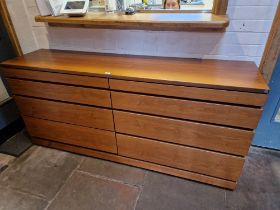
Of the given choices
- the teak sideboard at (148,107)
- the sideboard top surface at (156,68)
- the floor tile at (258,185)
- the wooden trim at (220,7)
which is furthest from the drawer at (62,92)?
the floor tile at (258,185)

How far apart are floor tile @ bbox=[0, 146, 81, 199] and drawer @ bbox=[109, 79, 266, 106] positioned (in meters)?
0.89

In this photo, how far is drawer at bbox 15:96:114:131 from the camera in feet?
5.07

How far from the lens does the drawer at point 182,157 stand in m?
1.40

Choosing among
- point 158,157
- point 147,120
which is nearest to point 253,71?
point 147,120

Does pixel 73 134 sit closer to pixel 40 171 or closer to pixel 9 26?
pixel 40 171

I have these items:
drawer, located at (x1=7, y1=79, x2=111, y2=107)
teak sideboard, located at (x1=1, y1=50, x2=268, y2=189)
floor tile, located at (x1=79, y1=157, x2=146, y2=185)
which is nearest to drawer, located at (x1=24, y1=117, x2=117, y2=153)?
teak sideboard, located at (x1=1, y1=50, x2=268, y2=189)

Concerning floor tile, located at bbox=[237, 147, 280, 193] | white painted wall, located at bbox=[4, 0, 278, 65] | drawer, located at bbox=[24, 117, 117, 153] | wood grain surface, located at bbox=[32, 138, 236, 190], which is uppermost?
white painted wall, located at bbox=[4, 0, 278, 65]

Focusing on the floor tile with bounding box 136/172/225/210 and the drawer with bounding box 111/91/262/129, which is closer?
the drawer with bounding box 111/91/262/129

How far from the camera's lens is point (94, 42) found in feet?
5.90

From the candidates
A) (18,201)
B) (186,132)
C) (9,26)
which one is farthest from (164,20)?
(18,201)

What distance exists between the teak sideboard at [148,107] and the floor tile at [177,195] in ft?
0.22

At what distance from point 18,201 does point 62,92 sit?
0.86m

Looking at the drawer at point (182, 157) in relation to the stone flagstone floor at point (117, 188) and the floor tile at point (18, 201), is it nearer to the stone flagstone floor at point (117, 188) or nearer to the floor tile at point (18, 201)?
the stone flagstone floor at point (117, 188)

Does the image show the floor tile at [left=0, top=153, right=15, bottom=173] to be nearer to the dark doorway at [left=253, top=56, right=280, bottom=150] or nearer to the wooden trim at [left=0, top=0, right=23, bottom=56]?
the wooden trim at [left=0, top=0, right=23, bottom=56]
